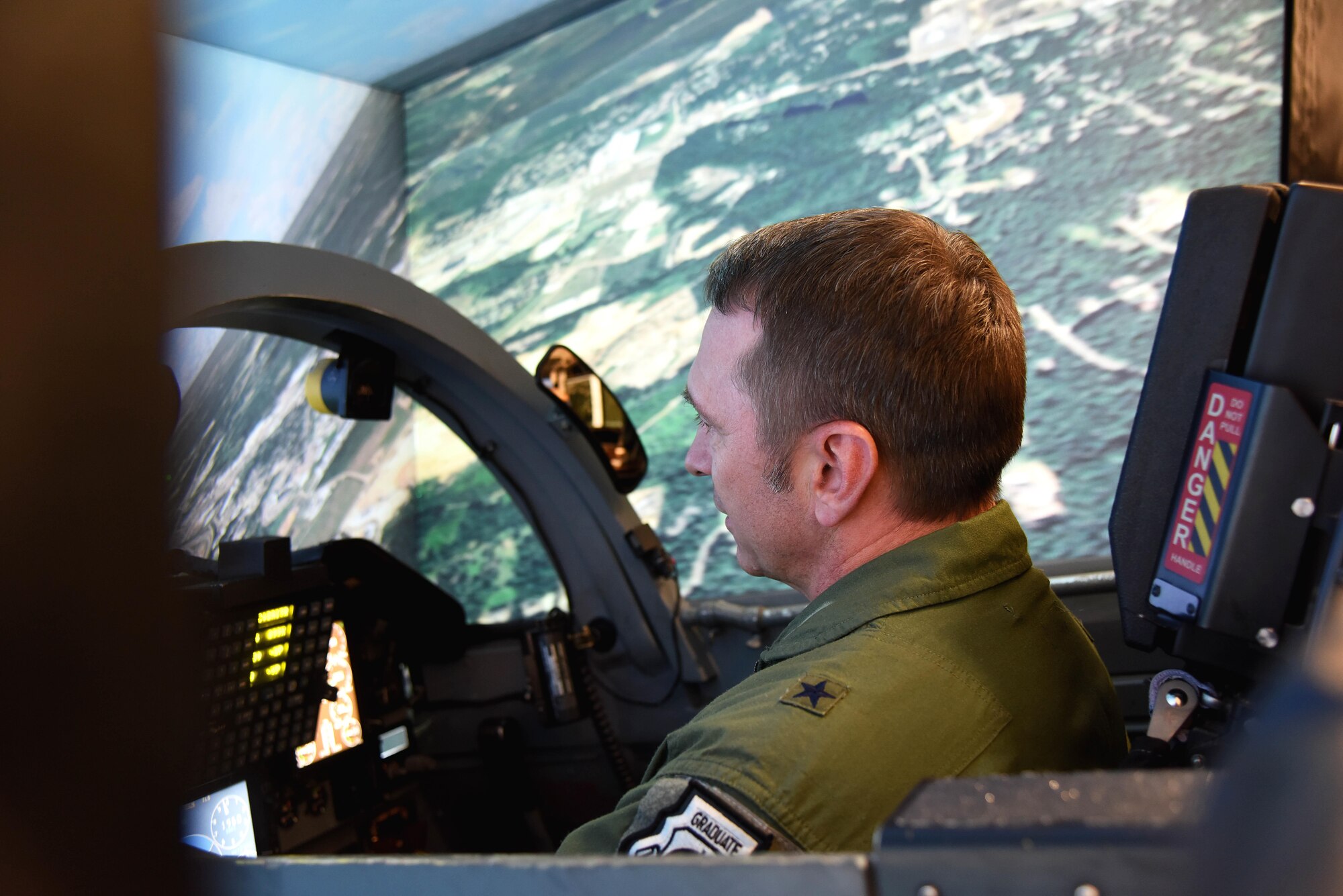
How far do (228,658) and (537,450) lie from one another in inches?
28.1

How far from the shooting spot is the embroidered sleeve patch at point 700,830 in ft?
2.40

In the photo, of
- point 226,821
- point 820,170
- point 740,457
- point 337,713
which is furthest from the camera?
point 820,170

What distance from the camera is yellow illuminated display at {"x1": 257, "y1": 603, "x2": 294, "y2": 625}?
5.00 feet

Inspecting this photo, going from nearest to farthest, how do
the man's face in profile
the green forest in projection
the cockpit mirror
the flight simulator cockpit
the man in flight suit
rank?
the flight simulator cockpit → the man in flight suit → the man's face in profile → the cockpit mirror → the green forest in projection

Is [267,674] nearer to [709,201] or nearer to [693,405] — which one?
[693,405]

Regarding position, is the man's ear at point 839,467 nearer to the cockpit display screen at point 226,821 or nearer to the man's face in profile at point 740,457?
the man's face in profile at point 740,457

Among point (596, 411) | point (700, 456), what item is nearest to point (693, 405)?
point (700, 456)

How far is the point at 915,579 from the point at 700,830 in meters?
0.33

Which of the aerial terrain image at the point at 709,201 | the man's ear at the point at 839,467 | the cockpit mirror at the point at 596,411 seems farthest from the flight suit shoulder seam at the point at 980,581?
the aerial terrain image at the point at 709,201

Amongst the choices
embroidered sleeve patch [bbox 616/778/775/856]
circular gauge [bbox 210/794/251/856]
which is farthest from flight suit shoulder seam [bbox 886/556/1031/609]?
circular gauge [bbox 210/794/251/856]

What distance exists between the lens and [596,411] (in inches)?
77.5

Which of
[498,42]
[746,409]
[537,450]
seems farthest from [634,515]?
[498,42]

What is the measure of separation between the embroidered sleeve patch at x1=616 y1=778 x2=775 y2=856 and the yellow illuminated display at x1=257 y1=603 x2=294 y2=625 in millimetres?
947

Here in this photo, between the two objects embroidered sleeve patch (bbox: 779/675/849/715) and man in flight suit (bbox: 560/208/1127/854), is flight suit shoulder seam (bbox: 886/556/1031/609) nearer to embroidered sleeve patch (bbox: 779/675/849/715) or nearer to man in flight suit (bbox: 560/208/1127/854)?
man in flight suit (bbox: 560/208/1127/854)
